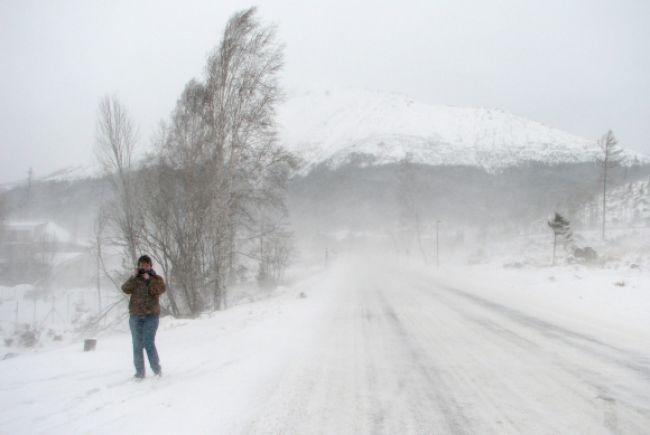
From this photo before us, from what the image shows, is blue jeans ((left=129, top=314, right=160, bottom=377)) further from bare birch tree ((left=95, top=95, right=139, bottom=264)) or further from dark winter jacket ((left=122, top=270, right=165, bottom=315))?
bare birch tree ((left=95, top=95, right=139, bottom=264))

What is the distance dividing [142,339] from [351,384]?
124 inches

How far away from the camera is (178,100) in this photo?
20.5 meters

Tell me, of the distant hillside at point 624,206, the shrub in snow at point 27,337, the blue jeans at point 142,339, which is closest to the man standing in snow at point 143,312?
the blue jeans at point 142,339

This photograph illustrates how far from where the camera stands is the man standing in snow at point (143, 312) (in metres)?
6.79

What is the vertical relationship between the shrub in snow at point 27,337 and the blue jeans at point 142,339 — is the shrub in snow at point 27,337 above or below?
below

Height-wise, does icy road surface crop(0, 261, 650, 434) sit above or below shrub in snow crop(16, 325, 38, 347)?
above

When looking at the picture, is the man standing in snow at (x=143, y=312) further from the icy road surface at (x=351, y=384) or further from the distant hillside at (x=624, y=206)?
the distant hillside at (x=624, y=206)

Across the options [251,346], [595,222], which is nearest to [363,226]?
[595,222]

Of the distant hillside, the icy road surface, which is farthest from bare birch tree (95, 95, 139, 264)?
the distant hillside

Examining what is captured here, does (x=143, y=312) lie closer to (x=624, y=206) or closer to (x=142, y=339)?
(x=142, y=339)

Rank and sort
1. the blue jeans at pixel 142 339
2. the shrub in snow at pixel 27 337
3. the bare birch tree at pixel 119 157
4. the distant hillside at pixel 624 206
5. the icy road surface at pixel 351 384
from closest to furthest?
the icy road surface at pixel 351 384 → the blue jeans at pixel 142 339 → the bare birch tree at pixel 119 157 → the shrub in snow at pixel 27 337 → the distant hillside at pixel 624 206

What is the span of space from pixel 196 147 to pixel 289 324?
384 inches

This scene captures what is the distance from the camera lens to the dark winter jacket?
22.4 feet

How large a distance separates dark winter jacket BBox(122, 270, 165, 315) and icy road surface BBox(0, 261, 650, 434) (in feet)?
3.41
